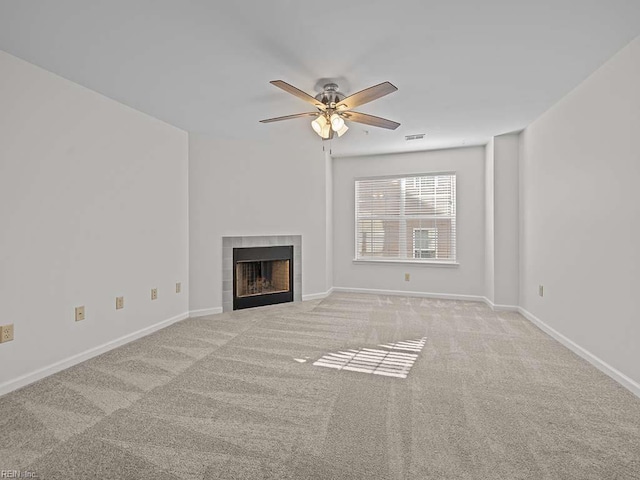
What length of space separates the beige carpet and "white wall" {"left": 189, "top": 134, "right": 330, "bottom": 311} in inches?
54.6

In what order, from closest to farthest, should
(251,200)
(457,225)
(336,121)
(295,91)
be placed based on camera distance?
(295,91), (336,121), (251,200), (457,225)

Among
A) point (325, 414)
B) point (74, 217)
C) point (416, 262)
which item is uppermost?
point (74, 217)

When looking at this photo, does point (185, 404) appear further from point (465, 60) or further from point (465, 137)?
point (465, 137)

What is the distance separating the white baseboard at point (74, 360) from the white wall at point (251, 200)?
81 cm

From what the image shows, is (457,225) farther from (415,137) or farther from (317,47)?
(317,47)

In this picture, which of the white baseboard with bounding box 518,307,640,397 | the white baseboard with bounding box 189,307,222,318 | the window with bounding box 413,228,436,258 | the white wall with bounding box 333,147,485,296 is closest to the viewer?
the white baseboard with bounding box 518,307,640,397

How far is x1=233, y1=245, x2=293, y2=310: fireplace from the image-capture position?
479 cm

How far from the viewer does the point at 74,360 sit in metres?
2.81

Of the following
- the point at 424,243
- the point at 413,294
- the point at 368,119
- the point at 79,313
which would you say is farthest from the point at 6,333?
the point at 424,243

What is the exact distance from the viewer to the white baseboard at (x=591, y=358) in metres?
2.30

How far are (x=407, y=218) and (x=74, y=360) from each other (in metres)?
4.89

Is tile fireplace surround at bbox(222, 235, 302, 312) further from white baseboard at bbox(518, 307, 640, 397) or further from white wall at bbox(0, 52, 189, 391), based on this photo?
white baseboard at bbox(518, 307, 640, 397)

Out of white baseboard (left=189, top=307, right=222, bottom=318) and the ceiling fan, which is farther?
white baseboard (left=189, top=307, right=222, bottom=318)

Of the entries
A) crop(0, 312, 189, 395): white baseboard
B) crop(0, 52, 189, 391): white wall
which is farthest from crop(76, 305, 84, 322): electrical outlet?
crop(0, 312, 189, 395): white baseboard
